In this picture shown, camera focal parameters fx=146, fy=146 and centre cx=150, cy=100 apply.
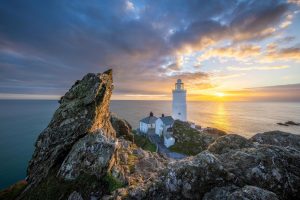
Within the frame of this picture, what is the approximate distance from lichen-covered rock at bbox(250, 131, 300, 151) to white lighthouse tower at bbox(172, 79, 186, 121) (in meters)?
45.3

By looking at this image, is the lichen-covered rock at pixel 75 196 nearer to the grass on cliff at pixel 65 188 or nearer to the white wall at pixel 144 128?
the grass on cliff at pixel 65 188

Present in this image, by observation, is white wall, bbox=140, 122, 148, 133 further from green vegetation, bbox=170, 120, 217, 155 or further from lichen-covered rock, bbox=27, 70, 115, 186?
lichen-covered rock, bbox=27, 70, 115, 186

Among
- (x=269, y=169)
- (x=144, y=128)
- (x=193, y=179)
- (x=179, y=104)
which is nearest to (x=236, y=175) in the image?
(x=269, y=169)

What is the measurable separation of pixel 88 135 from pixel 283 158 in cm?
1269

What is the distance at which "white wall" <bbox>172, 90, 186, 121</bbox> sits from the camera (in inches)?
2217

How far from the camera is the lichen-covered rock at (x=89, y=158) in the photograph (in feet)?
35.7

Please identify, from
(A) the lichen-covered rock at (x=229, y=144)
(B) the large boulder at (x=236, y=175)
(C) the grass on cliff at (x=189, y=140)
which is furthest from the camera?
(C) the grass on cliff at (x=189, y=140)

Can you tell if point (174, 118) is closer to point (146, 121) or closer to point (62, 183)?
point (146, 121)

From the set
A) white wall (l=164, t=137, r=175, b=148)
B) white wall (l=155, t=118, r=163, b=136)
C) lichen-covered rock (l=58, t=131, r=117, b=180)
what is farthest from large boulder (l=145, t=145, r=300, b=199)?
white wall (l=155, t=118, r=163, b=136)

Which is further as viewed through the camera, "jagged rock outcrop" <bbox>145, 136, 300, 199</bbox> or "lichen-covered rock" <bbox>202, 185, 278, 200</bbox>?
"jagged rock outcrop" <bbox>145, 136, 300, 199</bbox>

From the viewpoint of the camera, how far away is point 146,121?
6006cm

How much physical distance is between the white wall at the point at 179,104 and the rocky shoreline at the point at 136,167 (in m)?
40.6

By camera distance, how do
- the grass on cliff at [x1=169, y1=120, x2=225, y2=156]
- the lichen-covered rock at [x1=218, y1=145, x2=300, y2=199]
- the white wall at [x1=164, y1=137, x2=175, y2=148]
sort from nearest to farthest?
the lichen-covered rock at [x1=218, y1=145, x2=300, y2=199] < the grass on cliff at [x1=169, y1=120, x2=225, y2=156] < the white wall at [x1=164, y1=137, x2=175, y2=148]

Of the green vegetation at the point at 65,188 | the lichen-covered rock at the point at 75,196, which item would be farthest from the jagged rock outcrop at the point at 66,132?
the lichen-covered rock at the point at 75,196
